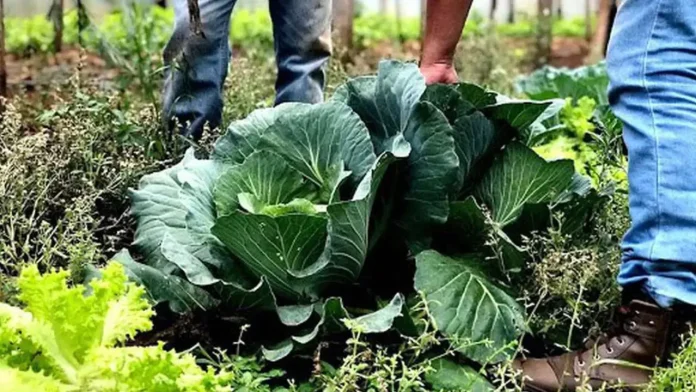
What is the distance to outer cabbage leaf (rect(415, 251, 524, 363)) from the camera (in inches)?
83.7

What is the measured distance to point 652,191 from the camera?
202 cm

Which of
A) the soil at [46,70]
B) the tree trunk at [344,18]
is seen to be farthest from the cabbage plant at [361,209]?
the tree trunk at [344,18]

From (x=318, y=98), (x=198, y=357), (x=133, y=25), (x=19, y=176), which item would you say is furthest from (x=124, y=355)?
(x=133, y=25)

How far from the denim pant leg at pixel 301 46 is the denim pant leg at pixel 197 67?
24cm

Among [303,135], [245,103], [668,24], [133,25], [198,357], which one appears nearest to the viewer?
[668,24]

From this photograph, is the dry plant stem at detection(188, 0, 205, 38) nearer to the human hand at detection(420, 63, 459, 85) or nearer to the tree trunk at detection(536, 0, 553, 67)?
the human hand at detection(420, 63, 459, 85)

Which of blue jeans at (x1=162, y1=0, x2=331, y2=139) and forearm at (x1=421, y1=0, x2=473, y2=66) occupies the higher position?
forearm at (x1=421, y1=0, x2=473, y2=66)

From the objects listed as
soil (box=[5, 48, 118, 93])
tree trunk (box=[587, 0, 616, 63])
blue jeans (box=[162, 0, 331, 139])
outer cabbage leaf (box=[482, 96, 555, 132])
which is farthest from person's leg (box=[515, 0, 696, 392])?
tree trunk (box=[587, 0, 616, 63])

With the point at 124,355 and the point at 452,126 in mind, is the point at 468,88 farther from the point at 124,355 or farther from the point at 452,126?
the point at 124,355

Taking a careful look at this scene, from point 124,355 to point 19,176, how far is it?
3.52 ft

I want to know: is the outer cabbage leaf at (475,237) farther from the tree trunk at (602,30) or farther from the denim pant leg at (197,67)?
the tree trunk at (602,30)

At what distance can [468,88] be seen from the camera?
8.27 feet

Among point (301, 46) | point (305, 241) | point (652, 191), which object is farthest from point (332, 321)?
point (301, 46)

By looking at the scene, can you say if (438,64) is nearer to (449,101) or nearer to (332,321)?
(449,101)
